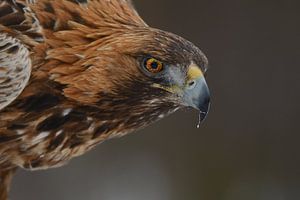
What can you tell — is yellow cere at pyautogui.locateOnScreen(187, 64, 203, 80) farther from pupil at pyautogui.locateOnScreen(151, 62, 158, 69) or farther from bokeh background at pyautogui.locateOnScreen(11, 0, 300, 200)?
bokeh background at pyautogui.locateOnScreen(11, 0, 300, 200)

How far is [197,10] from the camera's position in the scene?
9.01 m

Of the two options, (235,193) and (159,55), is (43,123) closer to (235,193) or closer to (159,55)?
(159,55)

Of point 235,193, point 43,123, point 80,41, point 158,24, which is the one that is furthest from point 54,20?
point 235,193

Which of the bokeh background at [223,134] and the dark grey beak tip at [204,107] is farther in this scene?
the bokeh background at [223,134]

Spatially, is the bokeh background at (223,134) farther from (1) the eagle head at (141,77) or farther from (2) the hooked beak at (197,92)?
(2) the hooked beak at (197,92)

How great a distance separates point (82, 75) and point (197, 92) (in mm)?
528

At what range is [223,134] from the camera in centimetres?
913

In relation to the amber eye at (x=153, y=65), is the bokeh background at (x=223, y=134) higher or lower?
lower

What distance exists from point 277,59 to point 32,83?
4.93m

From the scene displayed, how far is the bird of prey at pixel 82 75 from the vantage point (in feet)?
13.8

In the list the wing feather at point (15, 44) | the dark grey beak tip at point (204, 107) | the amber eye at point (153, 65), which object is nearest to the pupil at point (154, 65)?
the amber eye at point (153, 65)

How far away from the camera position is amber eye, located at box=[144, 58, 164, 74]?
13.8 ft

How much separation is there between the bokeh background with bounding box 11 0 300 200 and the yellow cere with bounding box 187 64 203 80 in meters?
4.52

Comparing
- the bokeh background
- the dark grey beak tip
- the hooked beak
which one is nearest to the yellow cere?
the hooked beak
